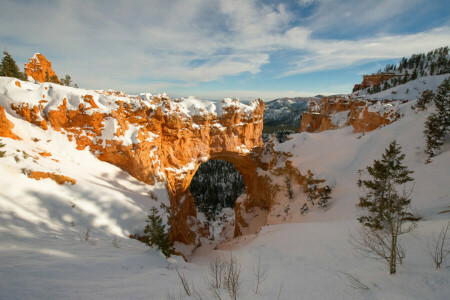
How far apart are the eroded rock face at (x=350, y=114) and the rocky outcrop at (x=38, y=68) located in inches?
2193

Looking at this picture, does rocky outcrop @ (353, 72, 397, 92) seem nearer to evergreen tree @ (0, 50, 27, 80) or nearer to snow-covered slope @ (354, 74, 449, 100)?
snow-covered slope @ (354, 74, 449, 100)

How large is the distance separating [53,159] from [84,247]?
34.7 ft

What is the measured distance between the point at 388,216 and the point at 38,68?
52.5 m

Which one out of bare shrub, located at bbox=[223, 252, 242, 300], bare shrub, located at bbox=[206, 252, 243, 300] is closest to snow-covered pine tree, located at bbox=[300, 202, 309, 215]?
bare shrub, located at bbox=[206, 252, 243, 300]

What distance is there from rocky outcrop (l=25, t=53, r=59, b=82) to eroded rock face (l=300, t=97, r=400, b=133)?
55691 mm

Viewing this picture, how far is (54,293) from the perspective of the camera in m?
3.41

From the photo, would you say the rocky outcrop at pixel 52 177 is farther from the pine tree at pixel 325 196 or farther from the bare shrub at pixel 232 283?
the pine tree at pixel 325 196

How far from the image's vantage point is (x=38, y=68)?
3519cm

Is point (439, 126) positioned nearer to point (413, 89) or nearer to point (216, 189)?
point (216, 189)

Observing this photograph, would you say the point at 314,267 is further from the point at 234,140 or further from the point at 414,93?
the point at 414,93

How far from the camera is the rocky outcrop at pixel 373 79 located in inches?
3844

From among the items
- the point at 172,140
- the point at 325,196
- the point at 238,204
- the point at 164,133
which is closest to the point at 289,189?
the point at 325,196

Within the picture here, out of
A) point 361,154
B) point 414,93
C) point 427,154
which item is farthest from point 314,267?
point 414,93

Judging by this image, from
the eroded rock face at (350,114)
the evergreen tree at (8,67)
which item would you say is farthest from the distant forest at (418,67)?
the evergreen tree at (8,67)
